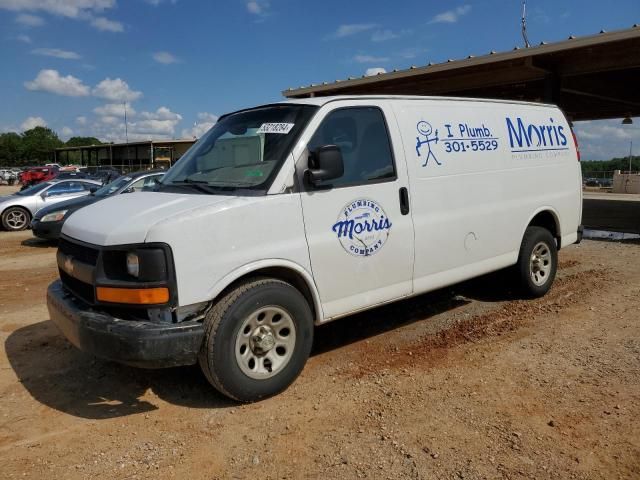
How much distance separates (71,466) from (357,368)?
86.1 inches

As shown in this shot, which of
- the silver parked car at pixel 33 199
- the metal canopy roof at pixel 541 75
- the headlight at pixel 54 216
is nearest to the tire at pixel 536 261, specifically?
the metal canopy roof at pixel 541 75

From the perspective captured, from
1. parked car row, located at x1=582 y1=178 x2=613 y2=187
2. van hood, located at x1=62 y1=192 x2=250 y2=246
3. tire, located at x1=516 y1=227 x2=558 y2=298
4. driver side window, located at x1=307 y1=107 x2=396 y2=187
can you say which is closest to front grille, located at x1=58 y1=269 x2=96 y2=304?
van hood, located at x1=62 y1=192 x2=250 y2=246

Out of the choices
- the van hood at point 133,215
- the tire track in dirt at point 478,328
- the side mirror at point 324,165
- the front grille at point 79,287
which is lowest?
the tire track in dirt at point 478,328

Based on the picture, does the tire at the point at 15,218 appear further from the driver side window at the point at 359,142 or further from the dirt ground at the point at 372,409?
the driver side window at the point at 359,142

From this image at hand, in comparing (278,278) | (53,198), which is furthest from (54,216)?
(278,278)

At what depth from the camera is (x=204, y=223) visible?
11.1ft

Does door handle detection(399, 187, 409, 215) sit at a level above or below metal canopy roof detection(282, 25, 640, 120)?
below

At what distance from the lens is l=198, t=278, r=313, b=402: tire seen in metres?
3.44

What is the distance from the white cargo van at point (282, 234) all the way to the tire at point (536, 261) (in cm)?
45

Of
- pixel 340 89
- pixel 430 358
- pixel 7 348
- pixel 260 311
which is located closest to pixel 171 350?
pixel 260 311

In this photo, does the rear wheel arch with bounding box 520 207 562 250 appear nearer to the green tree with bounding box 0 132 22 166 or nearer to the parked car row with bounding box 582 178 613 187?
the parked car row with bounding box 582 178 613 187

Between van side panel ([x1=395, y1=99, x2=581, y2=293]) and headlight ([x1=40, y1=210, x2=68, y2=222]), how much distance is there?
8.87 metres

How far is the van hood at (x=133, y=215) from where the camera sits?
3355 mm

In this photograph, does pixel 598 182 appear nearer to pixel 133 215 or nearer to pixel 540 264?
pixel 540 264
